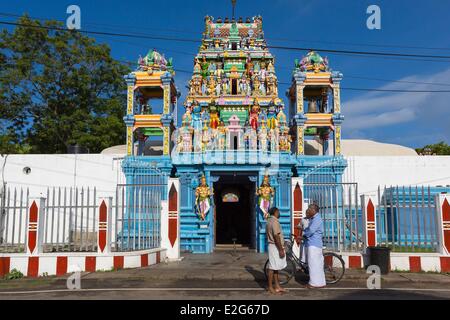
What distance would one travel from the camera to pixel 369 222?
1020cm

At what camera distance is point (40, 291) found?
7.78 meters

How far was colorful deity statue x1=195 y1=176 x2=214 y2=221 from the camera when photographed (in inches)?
642

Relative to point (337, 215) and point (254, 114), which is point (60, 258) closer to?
point (337, 215)

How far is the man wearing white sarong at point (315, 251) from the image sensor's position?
7730 mm

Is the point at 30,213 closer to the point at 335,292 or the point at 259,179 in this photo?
the point at 335,292

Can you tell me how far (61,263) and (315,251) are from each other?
253 inches

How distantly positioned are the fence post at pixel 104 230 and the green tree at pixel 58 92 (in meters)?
17.7

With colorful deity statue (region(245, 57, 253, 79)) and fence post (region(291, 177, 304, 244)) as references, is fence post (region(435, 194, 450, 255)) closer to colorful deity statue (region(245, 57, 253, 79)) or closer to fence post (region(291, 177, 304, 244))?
fence post (region(291, 177, 304, 244))

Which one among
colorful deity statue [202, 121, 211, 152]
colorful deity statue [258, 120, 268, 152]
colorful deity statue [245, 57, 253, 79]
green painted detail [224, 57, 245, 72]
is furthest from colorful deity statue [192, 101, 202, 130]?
colorful deity statue [245, 57, 253, 79]
